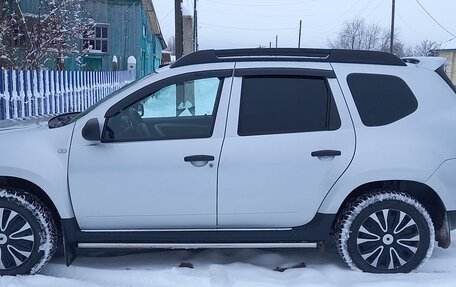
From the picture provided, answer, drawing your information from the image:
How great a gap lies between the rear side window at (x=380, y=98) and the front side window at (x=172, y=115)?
3.75ft

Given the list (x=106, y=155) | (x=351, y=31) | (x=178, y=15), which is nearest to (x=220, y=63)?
(x=106, y=155)

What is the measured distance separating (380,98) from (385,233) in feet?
3.61

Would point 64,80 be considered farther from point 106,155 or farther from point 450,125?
point 450,125

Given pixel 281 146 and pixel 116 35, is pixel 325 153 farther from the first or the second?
pixel 116 35

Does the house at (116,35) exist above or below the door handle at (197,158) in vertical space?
above

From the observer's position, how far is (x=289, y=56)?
167 inches

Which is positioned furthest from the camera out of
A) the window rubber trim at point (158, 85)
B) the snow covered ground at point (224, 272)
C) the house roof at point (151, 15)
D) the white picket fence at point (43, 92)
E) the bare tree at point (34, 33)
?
the house roof at point (151, 15)

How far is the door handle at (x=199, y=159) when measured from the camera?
151 inches

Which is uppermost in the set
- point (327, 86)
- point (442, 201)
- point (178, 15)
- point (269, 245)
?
point (178, 15)

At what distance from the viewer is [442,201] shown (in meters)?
3.99

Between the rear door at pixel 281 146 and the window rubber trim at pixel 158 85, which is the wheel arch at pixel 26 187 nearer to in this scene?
the window rubber trim at pixel 158 85

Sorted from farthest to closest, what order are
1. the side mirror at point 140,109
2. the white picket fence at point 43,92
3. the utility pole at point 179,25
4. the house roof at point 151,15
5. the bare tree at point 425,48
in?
the bare tree at point 425,48 < the house roof at point 151,15 < the utility pole at point 179,25 < the white picket fence at point 43,92 < the side mirror at point 140,109

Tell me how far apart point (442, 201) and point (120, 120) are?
2687 mm

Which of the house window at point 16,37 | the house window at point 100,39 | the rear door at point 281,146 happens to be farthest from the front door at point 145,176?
the house window at point 100,39
